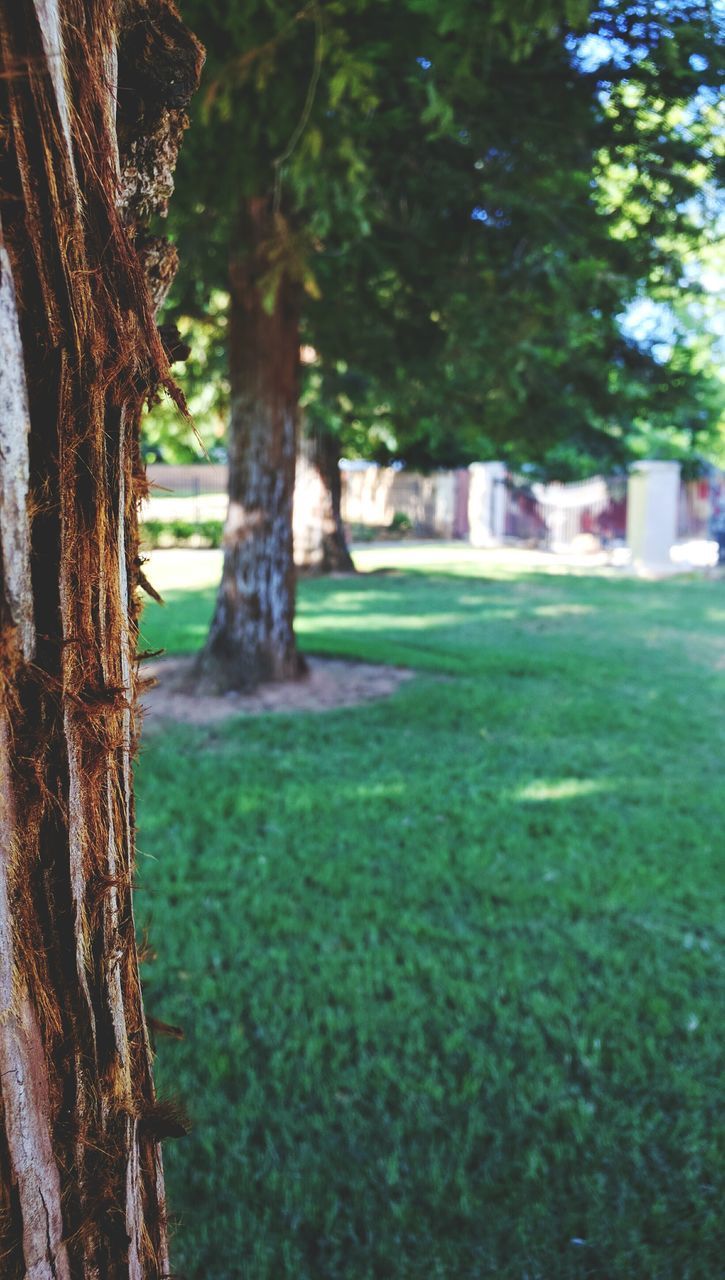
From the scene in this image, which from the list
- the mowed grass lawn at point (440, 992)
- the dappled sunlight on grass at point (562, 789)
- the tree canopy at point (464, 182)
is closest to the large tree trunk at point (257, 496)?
the tree canopy at point (464, 182)

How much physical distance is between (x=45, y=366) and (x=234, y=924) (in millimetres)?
3307

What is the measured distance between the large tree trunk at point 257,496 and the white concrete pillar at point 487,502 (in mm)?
20141

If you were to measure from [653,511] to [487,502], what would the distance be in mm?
7472

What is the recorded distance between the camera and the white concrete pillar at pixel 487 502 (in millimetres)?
28094

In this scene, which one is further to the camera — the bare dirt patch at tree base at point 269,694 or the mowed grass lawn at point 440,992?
the bare dirt patch at tree base at point 269,694

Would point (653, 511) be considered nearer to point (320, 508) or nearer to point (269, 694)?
point (320, 508)

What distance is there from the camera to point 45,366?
3.22ft

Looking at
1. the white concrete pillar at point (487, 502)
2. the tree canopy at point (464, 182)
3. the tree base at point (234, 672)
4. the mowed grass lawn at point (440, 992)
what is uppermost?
the tree canopy at point (464, 182)

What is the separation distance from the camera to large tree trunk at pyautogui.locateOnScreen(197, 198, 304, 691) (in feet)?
25.8

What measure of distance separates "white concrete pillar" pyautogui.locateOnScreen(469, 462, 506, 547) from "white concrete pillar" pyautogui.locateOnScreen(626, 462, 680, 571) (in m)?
6.23

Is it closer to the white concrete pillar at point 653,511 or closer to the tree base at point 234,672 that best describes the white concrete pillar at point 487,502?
the white concrete pillar at point 653,511

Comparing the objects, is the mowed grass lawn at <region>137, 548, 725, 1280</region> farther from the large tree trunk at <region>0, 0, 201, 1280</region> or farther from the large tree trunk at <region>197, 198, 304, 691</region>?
the large tree trunk at <region>197, 198, 304, 691</region>

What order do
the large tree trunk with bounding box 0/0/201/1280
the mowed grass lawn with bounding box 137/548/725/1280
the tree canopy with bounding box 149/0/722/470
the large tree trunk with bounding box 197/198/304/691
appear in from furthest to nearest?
the large tree trunk with bounding box 197/198/304/691 → the tree canopy with bounding box 149/0/722/470 → the mowed grass lawn with bounding box 137/548/725/1280 → the large tree trunk with bounding box 0/0/201/1280

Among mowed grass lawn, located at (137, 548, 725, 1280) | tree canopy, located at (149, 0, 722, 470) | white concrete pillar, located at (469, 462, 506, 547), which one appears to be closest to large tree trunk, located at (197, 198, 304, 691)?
tree canopy, located at (149, 0, 722, 470)
